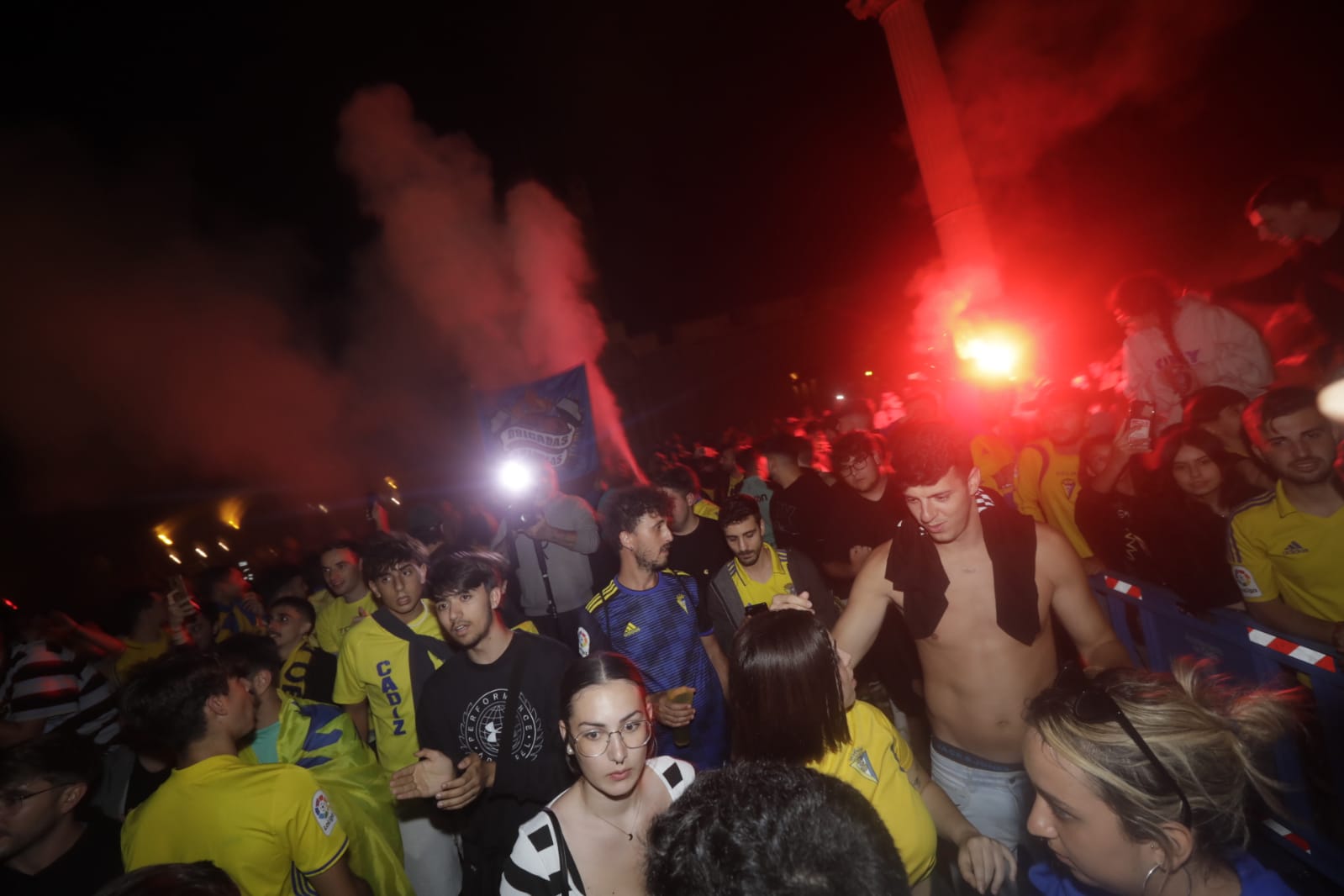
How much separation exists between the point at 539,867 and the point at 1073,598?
8.04 ft

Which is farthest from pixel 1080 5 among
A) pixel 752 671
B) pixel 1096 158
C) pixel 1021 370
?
pixel 752 671

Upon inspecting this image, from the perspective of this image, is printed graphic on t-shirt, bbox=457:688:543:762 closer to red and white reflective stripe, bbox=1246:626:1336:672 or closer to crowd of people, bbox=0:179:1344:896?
crowd of people, bbox=0:179:1344:896

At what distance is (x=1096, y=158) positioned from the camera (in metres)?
12.7

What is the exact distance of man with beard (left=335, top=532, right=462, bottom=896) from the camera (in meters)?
3.78

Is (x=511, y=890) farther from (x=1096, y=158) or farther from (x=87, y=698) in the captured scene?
(x=1096, y=158)

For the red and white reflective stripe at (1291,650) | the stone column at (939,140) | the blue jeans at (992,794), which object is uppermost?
the stone column at (939,140)

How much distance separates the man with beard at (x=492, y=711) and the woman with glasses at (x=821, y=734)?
4.14 feet

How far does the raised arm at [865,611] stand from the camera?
121 inches

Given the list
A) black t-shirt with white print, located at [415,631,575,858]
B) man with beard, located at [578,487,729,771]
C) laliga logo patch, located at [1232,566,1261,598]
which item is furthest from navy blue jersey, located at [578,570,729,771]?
laliga logo patch, located at [1232,566,1261,598]

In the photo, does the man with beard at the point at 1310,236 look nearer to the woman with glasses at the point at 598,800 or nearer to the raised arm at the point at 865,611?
the raised arm at the point at 865,611

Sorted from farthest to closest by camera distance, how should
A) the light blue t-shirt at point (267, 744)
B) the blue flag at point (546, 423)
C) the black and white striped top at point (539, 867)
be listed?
the blue flag at point (546, 423), the light blue t-shirt at point (267, 744), the black and white striped top at point (539, 867)

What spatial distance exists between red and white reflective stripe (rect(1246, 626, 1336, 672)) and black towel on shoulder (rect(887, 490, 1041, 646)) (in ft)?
3.73

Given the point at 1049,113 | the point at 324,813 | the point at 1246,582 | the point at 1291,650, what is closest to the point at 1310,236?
the point at 1246,582

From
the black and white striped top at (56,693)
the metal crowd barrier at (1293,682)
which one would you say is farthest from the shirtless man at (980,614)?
the black and white striped top at (56,693)
